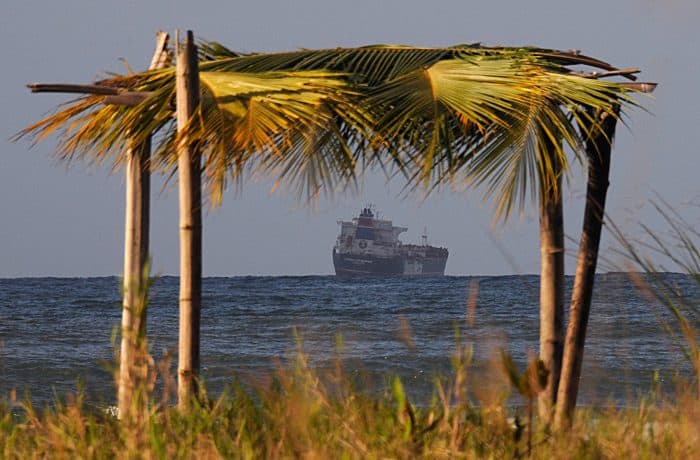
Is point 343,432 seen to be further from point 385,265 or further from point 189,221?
point 385,265

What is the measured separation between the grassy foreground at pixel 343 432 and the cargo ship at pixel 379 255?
6935cm

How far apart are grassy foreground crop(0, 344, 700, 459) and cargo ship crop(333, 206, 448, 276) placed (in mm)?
69346

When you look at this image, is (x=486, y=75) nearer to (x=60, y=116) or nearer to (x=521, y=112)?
(x=521, y=112)

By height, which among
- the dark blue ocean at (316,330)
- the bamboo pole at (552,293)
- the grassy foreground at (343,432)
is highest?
the bamboo pole at (552,293)

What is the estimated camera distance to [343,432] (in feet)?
11.4

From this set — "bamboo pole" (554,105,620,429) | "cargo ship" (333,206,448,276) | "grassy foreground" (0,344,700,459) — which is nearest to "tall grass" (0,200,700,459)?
"grassy foreground" (0,344,700,459)

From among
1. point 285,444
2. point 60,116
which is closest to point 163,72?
point 60,116

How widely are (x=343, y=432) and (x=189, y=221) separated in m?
1.87

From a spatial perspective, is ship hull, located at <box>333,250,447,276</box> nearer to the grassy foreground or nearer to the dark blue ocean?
the dark blue ocean

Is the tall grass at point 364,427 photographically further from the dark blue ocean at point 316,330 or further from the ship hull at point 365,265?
the ship hull at point 365,265

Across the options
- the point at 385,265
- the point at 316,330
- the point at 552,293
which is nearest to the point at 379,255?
the point at 385,265

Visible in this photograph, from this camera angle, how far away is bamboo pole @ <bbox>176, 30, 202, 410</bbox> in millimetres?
4934

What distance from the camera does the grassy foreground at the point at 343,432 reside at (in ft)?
9.98

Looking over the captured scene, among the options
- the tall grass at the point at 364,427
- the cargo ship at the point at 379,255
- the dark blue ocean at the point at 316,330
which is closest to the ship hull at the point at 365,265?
the cargo ship at the point at 379,255
